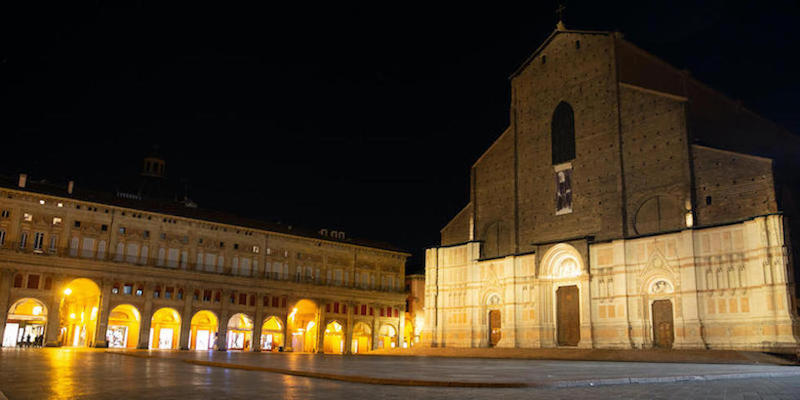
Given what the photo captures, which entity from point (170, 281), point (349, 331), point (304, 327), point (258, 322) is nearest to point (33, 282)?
point (170, 281)

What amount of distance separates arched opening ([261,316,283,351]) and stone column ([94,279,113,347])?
12.5 metres

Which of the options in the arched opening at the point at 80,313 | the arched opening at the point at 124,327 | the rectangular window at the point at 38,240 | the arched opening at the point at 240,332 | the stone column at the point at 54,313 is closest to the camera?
the stone column at the point at 54,313

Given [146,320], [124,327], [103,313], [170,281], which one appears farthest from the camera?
[170,281]

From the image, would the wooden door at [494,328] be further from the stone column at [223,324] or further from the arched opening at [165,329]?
the arched opening at [165,329]

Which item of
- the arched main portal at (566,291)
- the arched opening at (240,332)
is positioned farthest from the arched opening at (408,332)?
the arched main portal at (566,291)

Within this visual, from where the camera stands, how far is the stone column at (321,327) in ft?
175

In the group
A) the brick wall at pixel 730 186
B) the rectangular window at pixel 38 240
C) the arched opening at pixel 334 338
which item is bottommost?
the arched opening at pixel 334 338

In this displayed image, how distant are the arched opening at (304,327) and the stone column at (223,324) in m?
7.20

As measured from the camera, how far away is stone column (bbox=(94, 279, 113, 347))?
42.1 metres

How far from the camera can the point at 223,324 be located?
4809 centimetres

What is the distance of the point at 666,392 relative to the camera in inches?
331

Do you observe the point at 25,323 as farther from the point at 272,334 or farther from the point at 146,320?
the point at 272,334

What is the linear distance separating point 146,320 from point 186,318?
9.41 ft

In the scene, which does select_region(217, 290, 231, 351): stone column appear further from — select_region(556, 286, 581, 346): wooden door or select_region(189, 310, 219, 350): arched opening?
select_region(556, 286, 581, 346): wooden door
